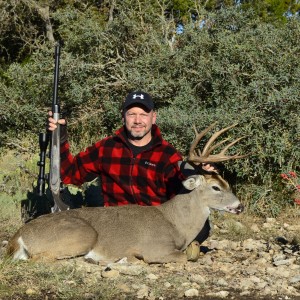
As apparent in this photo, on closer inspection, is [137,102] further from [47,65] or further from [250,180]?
[47,65]

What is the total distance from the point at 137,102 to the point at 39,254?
1927mm

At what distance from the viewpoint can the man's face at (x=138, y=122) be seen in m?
6.63

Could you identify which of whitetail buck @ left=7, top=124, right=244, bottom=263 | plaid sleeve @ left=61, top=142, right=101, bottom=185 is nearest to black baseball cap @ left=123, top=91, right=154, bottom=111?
plaid sleeve @ left=61, top=142, right=101, bottom=185

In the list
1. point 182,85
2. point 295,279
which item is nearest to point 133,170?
point 295,279

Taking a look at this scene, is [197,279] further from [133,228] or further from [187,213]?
[187,213]

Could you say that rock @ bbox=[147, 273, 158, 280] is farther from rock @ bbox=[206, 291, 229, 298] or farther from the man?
the man

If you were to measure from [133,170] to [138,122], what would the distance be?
510 millimetres

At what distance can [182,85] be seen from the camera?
984 cm

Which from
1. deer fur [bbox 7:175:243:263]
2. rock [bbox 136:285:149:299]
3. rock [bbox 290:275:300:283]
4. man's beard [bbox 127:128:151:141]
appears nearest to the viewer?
rock [bbox 136:285:149:299]

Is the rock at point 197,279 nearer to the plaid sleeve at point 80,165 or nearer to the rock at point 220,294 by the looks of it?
the rock at point 220,294

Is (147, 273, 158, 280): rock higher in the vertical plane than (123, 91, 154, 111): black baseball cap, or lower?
lower

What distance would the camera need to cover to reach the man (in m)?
6.65

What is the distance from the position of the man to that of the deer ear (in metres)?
0.29

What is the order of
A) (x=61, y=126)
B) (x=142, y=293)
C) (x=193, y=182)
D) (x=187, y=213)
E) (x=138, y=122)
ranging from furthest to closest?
(x=61, y=126) < (x=138, y=122) < (x=187, y=213) < (x=193, y=182) < (x=142, y=293)
